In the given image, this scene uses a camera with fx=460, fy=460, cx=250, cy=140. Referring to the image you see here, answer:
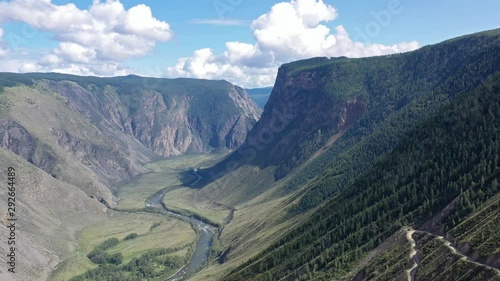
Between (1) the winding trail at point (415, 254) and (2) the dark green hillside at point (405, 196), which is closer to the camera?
(1) the winding trail at point (415, 254)

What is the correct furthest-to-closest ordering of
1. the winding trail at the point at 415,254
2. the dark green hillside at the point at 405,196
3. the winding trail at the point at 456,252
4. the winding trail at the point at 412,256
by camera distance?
the dark green hillside at the point at 405,196 → the winding trail at the point at 412,256 → the winding trail at the point at 415,254 → the winding trail at the point at 456,252

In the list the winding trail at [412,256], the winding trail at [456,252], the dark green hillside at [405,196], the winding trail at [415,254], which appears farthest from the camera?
the dark green hillside at [405,196]

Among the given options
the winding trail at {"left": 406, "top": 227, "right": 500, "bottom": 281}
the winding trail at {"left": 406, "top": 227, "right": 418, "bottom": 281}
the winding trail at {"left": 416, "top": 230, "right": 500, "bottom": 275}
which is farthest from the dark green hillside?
the winding trail at {"left": 406, "top": 227, "right": 500, "bottom": 281}

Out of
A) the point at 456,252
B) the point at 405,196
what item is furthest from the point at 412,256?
the point at 405,196

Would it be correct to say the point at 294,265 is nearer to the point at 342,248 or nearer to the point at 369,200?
the point at 342,248

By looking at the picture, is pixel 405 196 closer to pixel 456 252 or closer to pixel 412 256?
pixel 412 256

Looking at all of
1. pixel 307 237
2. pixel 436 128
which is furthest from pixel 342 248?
pixel 436 128

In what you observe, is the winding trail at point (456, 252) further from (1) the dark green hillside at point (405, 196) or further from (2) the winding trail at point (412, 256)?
(1) the dark green hillside at point (405, 196)

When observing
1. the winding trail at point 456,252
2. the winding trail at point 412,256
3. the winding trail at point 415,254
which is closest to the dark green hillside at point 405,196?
the winding trail at point 412,256

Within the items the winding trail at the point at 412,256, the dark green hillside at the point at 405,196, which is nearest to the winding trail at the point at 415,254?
the winding trail at the point at 412,256

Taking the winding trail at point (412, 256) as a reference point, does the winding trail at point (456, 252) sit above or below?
above
